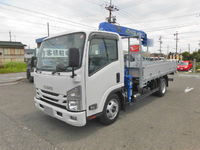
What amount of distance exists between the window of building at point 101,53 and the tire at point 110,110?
864 millimetres

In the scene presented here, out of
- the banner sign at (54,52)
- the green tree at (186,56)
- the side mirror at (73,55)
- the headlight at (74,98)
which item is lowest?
the headlight at (74,98)

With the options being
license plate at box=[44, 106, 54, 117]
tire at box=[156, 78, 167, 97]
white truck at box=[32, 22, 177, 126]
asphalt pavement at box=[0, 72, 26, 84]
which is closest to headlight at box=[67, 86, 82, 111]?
white truck at box=[32, 22, 177, 126]

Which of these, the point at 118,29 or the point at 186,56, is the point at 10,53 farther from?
the point at 186,56

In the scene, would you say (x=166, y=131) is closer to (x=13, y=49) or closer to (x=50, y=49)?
(x=50, y=49)

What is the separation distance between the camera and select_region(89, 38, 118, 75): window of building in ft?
10.1

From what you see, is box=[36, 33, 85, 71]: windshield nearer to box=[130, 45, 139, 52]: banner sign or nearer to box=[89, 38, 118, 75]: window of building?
box=[89, 38, 118, 75]: window of building

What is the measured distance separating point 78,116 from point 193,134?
258cm

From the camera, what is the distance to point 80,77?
279 cm

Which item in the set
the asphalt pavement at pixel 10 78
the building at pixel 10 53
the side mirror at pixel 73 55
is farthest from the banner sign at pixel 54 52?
the building at pixel 10 53

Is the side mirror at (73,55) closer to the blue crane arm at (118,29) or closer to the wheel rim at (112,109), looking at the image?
the wheel rim at (112,109)

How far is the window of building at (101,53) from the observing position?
3.07 metres

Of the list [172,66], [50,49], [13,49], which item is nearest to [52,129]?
[50,49]

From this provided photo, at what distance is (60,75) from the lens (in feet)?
9.71

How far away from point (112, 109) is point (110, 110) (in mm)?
121
